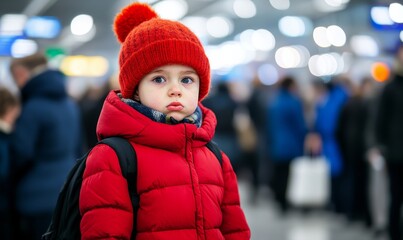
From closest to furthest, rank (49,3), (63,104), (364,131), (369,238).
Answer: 1. (63,104)
2. (369,238)
3. (364,131)
4. (49,3)

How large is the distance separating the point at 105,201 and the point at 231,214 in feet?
1.64

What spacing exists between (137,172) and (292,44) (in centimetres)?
2939

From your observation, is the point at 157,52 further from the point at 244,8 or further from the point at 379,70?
the point at 244,8

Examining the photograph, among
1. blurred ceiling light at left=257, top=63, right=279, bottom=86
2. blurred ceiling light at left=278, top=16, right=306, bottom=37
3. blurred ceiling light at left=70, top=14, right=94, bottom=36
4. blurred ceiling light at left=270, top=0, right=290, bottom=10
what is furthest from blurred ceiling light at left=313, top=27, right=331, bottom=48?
blurred ceiling light at left=257, top=63, right=279, bottom=86

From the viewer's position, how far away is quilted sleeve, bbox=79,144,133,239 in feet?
6.72

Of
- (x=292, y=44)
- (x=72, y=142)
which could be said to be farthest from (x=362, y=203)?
(x=292, y=44)

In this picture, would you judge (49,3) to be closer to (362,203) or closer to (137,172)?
(362,203)

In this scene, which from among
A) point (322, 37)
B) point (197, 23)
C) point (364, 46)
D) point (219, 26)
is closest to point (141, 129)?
point (364, 46)

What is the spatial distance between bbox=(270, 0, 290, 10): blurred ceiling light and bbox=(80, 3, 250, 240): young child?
71.4ft

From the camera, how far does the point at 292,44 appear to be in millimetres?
31016

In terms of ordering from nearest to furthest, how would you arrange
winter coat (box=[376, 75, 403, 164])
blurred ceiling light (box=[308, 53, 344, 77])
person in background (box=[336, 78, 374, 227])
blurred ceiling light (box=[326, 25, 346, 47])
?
winter coat (box=[376, 75, 403, 164])
person in background (box=[336, 78, 374, 227])
blurred ceiling light (box=[326, 25, 346, 47])
blurred ceiling light (box=[308, 53, 344, 77])

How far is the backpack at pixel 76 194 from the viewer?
2.14m

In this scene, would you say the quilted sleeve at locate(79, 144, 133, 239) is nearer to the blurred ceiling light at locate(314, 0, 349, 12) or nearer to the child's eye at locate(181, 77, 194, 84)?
the child's eye at locate(181, 77, 194, 84)

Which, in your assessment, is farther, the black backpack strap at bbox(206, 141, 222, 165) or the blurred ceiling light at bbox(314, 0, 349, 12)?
the blurred ceiling light at bbox(314, 0, 349, 12)
